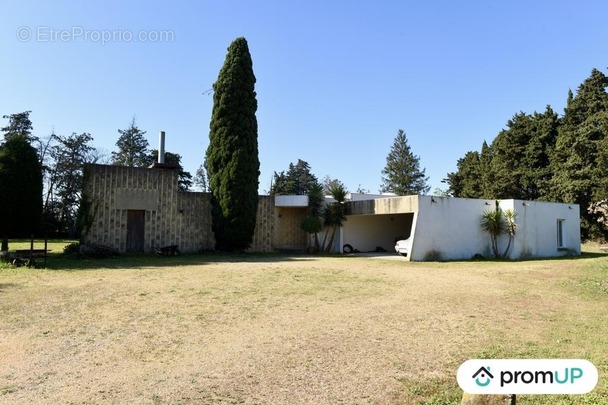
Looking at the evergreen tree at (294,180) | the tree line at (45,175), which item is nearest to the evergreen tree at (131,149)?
the tree line at (45,175)

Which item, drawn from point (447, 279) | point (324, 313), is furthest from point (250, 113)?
point (324, 313)

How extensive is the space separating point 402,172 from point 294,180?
16.0 m

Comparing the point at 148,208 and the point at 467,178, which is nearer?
the point at 148,208

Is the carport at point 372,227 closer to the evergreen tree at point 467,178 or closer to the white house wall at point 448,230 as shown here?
the white house wall at point 448,230

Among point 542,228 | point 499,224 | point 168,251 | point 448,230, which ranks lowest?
point 168,251

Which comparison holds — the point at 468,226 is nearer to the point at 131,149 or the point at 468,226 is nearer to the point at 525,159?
the point at 525,159

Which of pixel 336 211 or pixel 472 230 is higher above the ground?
pixel 336 211

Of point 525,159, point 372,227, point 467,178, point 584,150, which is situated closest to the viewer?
point 372,227

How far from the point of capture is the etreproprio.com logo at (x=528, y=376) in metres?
1.91

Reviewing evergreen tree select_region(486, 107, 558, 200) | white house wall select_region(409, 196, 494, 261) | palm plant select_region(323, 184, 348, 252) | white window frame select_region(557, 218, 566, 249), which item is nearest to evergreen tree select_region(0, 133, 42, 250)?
palm plant select_region(323, 184, 348, 252)

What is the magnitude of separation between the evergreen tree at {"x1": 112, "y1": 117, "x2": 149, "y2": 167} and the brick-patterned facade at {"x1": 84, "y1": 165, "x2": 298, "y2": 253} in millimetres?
36197

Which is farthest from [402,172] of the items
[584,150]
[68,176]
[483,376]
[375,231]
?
[483,376]

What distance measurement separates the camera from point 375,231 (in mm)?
25719

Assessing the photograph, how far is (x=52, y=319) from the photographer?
6.82 metres
